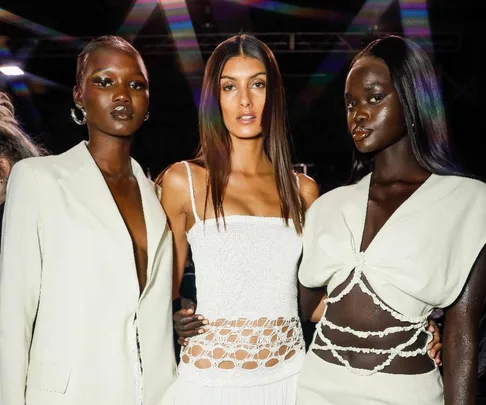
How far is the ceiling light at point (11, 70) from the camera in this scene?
344 inches

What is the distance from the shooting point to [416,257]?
181 cm

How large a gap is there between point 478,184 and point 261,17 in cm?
688

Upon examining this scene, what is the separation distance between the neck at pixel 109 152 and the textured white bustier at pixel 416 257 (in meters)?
0.89

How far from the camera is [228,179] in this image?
250 centimetres

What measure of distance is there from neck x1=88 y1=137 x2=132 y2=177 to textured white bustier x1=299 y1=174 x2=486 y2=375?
0.89 metres

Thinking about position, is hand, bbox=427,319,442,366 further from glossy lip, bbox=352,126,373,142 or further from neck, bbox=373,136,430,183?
glossy lip, bbox=352,126,373,142

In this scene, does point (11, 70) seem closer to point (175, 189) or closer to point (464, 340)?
point (175, 189)

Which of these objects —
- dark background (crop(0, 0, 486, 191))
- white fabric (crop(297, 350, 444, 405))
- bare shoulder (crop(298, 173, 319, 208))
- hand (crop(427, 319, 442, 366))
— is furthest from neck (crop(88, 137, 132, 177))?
dark background (crop(0, 0, 486, 191))

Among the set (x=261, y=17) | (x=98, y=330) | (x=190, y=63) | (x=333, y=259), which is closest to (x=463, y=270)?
(x=333, y=259)

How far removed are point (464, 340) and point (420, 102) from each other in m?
0.78

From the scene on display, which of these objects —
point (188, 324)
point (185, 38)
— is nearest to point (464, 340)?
point (188, 324)

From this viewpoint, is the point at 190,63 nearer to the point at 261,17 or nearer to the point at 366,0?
the point at 261,17

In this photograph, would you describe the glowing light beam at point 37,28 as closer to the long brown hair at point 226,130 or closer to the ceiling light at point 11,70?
the ceiling light at point 11,70

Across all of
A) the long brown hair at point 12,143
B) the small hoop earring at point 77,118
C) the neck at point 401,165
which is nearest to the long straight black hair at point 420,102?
the neck at point 401,165
